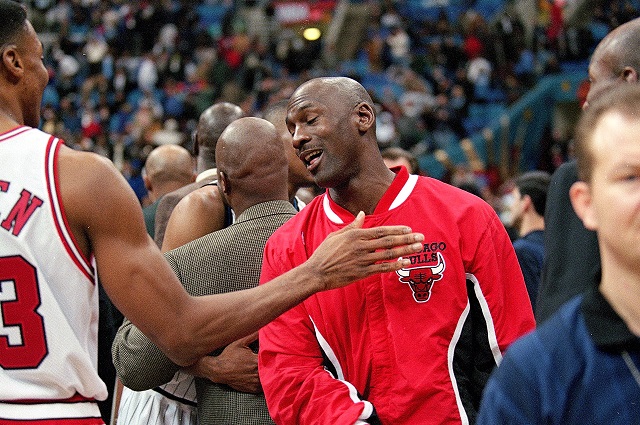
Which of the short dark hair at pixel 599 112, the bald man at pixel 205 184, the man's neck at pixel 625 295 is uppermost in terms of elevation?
the short dark hair at pixel 599 112

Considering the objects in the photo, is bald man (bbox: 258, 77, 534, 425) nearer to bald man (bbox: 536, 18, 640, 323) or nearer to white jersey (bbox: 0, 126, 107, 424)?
bald man (bbox: 536, 18, 640, 323)

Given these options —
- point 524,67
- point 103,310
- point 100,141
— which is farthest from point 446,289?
point 524,67

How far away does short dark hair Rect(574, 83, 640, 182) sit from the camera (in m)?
1.80

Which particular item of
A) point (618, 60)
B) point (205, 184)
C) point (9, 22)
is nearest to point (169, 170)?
point (205, 184)

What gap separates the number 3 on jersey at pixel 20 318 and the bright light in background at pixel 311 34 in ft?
61.3

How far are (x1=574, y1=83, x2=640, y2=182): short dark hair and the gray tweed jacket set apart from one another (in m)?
1.81

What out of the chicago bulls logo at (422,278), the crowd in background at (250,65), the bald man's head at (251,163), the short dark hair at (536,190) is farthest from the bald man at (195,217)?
the crowd in background at (250,65)

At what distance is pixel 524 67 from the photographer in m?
18.4

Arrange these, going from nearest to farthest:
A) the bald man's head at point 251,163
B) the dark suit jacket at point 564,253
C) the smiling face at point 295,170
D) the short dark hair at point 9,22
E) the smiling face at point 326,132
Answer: the dark suit jacket at point 564,253
the short dark hair at point 9,22
the smiling face at point 326,132
the bald man's head at point 251,163
the smiling face at point 295,170

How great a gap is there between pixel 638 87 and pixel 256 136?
6.63ft

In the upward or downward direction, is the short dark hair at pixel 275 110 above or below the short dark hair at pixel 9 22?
below

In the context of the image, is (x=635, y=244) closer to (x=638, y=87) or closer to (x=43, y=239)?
(x=638, y=87)

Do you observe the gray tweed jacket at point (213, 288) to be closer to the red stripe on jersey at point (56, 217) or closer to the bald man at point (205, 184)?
the bald man at point (205, 184)

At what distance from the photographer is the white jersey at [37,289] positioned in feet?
7.98
